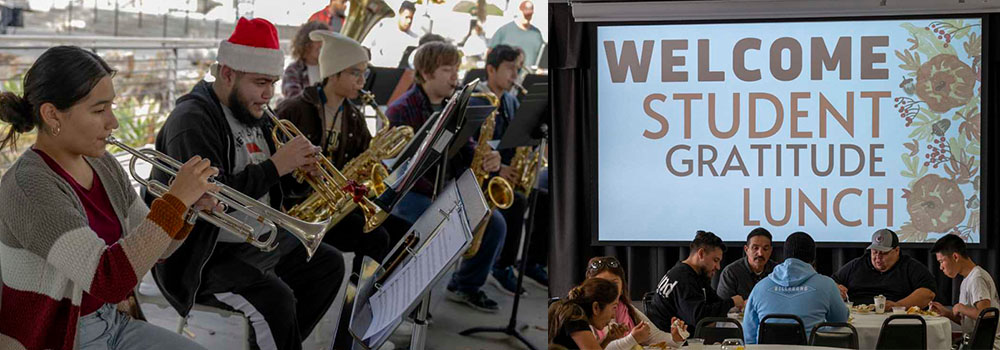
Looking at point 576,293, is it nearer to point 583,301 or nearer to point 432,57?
point 583,301

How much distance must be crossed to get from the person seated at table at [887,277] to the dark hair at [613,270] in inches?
33.0

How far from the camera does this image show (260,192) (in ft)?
9.25

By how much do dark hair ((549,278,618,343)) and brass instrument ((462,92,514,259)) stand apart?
1.44 feet

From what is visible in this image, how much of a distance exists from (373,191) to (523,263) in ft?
2.58

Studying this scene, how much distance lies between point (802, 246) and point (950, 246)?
0.59 m

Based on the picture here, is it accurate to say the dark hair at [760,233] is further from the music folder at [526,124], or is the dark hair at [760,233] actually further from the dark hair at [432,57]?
the dark hair at [432,57]

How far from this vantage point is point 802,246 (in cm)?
367

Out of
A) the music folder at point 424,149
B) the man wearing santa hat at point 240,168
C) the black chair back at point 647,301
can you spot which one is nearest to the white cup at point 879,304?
the black chair back at point 647,301

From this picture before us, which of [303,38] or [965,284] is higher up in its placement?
[303,38]

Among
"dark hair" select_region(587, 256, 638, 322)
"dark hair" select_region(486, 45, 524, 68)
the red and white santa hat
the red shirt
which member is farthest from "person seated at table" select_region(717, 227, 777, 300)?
the red shirt

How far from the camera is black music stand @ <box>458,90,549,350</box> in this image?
342 centimetres

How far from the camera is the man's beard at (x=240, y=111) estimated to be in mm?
2824

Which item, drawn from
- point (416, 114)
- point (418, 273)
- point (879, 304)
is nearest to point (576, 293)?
point (416, 114)

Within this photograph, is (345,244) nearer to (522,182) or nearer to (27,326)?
(522,182)
